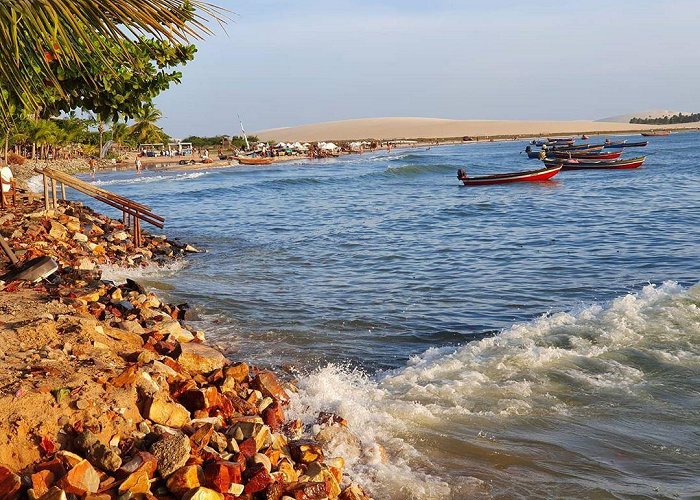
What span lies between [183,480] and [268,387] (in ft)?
7.62

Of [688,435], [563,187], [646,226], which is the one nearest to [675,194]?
[563,187]

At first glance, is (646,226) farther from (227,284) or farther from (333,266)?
(227,284)

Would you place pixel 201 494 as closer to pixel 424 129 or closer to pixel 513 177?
pixel 513 177

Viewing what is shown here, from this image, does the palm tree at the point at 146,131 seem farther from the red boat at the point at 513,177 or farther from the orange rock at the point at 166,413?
the orange rock at the point at 166,413

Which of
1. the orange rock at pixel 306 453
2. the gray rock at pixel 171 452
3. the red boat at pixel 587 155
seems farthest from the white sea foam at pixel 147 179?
the gray rock at pixel 171 452

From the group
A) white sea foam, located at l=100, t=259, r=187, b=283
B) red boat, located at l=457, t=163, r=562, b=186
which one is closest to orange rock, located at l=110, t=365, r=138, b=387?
white sea foam, located at l=100, t=259, r=187, b=283

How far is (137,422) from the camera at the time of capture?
4727 millimetres

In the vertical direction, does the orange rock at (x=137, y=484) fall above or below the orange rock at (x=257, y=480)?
above

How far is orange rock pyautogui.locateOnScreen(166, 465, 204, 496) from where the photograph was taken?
410cm

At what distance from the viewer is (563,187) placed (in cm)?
3669


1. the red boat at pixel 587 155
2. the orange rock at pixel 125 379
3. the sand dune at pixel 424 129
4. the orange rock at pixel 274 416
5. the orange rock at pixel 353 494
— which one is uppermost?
the sand dune at pixel 424 129

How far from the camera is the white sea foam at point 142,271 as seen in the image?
13461mm

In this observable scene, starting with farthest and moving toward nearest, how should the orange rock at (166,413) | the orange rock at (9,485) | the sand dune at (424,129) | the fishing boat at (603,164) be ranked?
the sand dune at (424,129)
the fishing boat at (603,164)
the orange rock at (166,413)
the orange rock at (9,485)

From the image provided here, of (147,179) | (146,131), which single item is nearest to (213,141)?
(146,131)
